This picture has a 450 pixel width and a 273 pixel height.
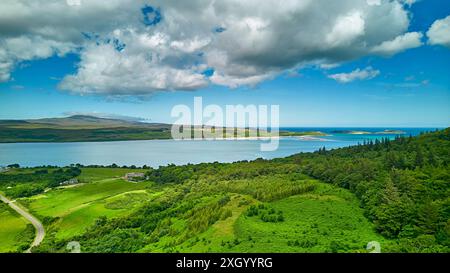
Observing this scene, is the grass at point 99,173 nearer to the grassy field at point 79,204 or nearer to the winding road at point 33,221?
the grassy field at point 79,204

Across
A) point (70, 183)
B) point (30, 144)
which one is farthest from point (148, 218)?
point (30, 144)

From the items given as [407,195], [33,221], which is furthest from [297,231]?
[33,221]

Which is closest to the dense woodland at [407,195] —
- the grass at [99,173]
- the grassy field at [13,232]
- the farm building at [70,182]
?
the grassy field at [13,232]

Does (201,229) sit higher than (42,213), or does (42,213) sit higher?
(201,229)

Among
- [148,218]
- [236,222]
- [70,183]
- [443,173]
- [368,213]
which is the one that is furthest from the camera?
[70,183]

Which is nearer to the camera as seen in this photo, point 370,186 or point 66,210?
point 370,186

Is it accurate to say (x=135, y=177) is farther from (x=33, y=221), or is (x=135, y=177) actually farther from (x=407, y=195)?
(x=407, y=195)
